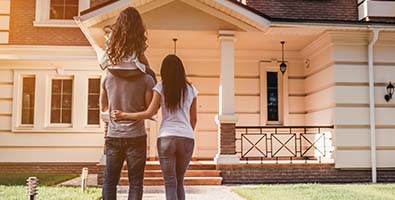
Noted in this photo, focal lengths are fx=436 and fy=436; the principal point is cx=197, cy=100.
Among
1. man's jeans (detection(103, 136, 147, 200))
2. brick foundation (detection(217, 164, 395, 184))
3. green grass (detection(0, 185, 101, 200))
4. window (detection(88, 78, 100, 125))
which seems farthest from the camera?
window (detection(88, 78, 100, 125))

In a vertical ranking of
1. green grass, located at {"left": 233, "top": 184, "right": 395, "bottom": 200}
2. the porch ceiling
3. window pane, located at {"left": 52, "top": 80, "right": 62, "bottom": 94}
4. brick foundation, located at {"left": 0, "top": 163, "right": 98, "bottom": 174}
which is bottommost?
brick foundation, located at {"left": 0, "top": 163, "right": 98, "bottom": 174}

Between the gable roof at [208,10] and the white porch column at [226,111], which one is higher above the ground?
the gable roof at [208,10]

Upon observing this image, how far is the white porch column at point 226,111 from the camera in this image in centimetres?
959

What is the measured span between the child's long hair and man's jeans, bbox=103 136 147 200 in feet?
1.96

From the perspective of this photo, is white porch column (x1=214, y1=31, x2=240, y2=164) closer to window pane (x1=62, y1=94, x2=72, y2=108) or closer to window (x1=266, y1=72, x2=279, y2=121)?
window (x1=266, y1=72, x2=279, y2=121)

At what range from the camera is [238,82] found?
476 inches

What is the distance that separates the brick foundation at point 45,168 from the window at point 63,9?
4319 mm

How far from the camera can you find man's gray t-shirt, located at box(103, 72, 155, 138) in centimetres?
316

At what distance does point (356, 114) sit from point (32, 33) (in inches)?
355

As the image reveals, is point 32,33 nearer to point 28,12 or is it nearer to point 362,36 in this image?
point 28,12

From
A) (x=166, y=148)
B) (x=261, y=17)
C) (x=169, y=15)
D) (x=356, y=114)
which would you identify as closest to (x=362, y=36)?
(x=356, y=114)

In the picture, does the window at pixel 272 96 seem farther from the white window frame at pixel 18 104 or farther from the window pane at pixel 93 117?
the white window frame at pixel 18 104

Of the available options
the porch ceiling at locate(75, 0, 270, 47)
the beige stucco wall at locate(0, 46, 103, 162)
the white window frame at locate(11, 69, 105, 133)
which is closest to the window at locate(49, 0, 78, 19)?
the beige stucco wall at locate(0, 46, 103, 162)

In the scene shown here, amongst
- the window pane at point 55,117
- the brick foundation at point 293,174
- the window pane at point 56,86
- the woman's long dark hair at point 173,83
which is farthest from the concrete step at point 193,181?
the woman's long dark hair at point 173,83
